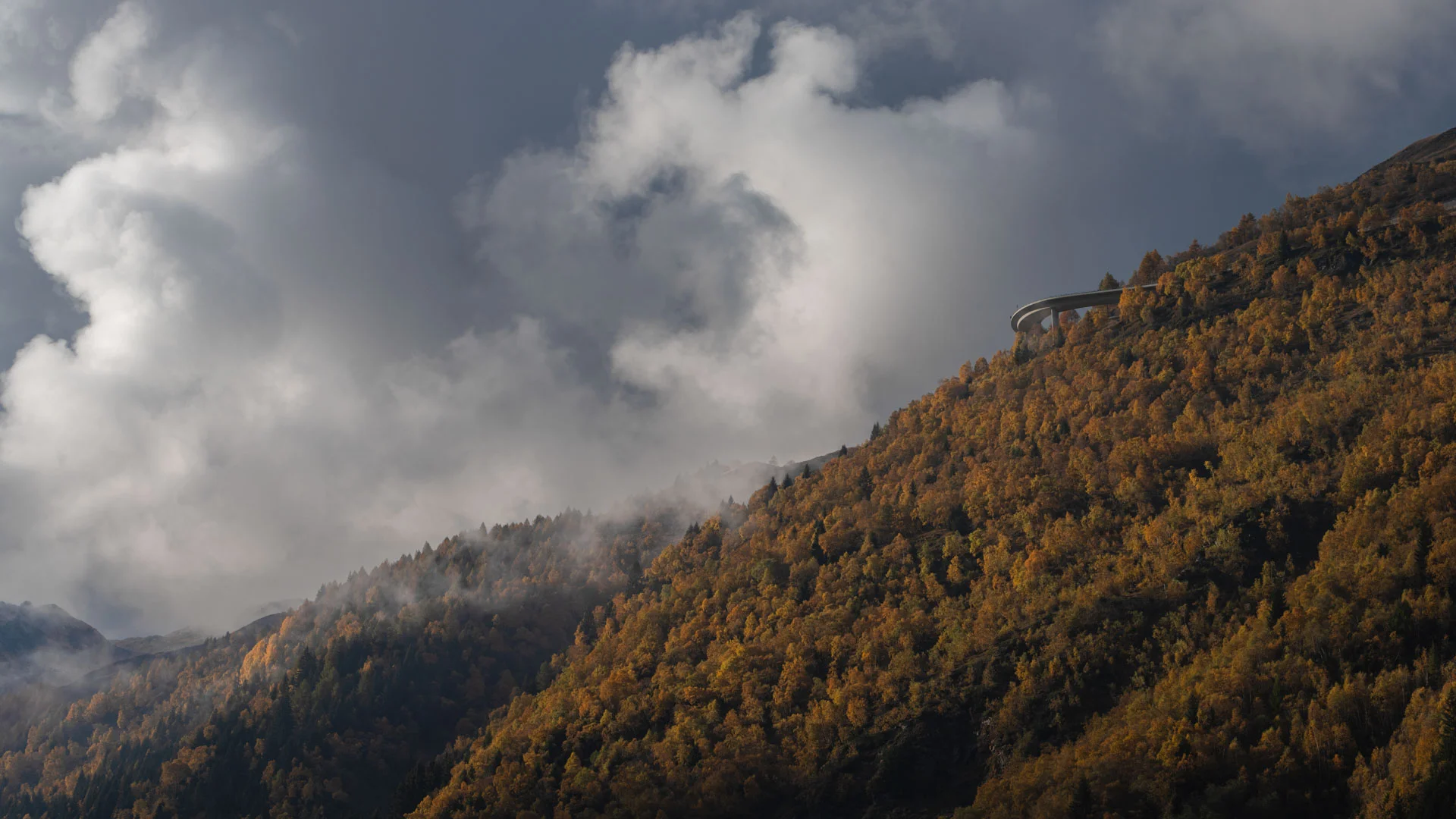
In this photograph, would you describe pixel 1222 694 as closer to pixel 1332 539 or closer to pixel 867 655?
pixel 1332 539

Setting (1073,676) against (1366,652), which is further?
(1073,676)

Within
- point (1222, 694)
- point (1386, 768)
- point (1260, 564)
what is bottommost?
point (1386, 768)

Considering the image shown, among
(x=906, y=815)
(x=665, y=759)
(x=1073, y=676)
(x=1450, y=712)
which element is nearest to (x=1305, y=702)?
(x=1450, y=712)

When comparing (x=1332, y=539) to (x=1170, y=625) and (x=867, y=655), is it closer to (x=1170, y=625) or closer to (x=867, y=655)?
(x=1170, y=625)

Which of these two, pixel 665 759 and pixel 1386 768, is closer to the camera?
pixel 1386 768

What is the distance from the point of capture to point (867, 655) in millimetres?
199750

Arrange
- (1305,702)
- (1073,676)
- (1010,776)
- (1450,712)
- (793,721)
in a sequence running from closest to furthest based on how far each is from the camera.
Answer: (1450,712) → (1305,702) → (1010,776) → (1073,676) → (793,721)

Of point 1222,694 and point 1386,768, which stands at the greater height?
point 1222,694

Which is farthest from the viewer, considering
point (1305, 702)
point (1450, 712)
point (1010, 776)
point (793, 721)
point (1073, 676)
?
point (793, 721)

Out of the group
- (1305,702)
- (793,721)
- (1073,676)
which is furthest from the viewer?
(793,721)

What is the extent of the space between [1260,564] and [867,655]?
70.4 meters

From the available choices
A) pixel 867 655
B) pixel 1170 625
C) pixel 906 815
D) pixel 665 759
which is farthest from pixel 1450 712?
pixel 665 759

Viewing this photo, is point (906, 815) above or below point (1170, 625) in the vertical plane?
below

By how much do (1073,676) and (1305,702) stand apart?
3396 centimetres
